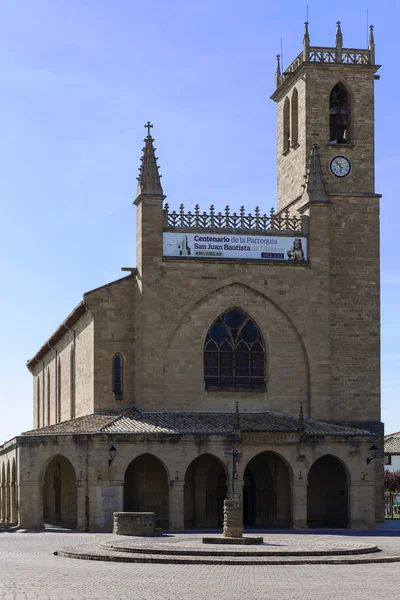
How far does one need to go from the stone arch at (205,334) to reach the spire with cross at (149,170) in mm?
5026

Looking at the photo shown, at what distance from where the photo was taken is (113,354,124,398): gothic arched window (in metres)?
52.4

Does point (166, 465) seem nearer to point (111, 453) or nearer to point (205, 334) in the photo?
point (111, 453)

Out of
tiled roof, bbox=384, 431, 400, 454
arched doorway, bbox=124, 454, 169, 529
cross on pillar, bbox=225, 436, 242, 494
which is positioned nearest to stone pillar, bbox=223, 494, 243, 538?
cross on pillar, bbox=225, 436, 242, 494

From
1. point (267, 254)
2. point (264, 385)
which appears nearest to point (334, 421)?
point (264, 385)

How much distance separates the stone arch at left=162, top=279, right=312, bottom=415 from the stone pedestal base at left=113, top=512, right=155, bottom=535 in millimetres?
10239

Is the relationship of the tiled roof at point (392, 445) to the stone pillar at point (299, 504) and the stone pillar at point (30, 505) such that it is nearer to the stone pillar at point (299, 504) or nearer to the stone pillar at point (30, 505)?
the stone pillar at point (299, 504)

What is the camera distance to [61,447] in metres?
48.1

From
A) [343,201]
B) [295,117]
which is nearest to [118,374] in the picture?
[343,201]

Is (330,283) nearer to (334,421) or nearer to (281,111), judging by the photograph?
(334,421)

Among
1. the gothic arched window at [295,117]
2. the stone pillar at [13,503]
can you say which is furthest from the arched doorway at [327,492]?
the gothic arched window at [295,117]

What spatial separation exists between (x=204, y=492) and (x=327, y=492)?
213 inches

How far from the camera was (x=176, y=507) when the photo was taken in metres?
47.2

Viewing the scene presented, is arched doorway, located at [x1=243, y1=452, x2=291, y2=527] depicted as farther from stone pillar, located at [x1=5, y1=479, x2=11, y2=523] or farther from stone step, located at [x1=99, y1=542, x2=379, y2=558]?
stone step, located at [x1=99, y1=542, x2=379, y2=558]

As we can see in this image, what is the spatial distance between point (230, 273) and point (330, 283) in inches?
186
